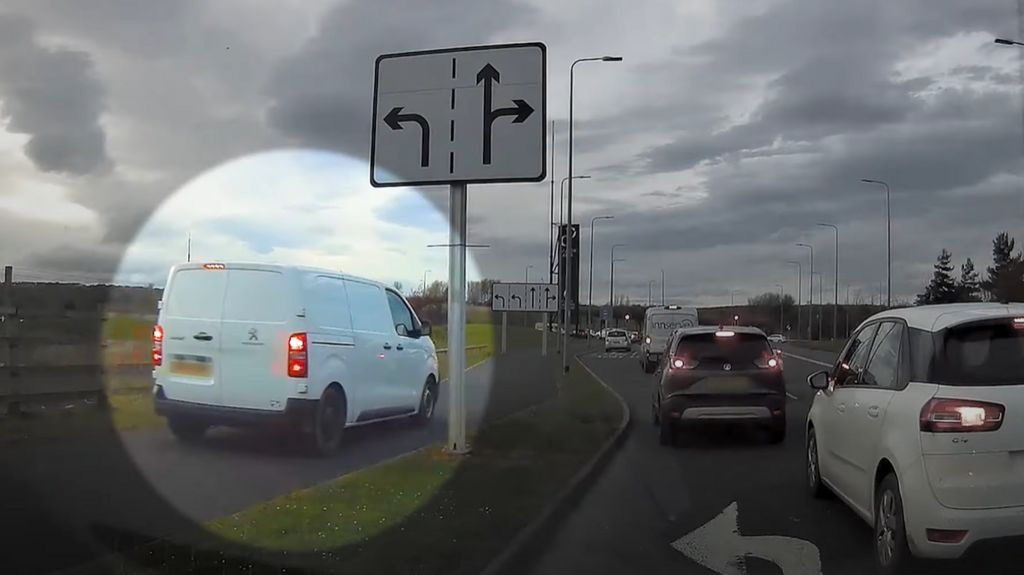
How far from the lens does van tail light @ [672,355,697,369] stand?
13.0m

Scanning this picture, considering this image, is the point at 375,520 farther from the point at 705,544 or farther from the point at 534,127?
the point at 534,127

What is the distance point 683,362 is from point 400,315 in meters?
3.92

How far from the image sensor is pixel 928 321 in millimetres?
Answer: 6125

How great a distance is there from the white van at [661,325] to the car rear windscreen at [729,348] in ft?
77.2

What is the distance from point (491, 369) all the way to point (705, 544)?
24.1m

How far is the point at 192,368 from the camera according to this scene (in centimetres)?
954

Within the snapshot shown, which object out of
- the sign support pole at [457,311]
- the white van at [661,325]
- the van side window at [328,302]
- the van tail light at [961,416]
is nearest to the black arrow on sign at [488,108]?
the sign support pole at [457,311]

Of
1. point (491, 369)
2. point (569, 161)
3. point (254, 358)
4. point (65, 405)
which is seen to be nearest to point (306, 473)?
point (254, 358)

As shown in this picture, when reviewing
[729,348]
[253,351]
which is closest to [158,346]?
[253,351]

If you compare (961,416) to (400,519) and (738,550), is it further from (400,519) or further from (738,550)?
(400,519)

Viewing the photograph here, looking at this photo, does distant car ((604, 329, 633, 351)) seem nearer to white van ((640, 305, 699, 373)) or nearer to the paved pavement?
white van ((640, 305, 699, 373))

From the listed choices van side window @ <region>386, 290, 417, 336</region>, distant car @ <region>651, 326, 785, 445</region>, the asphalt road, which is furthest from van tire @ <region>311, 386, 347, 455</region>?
distant car @ <region>651, 326, 785, 445</region>

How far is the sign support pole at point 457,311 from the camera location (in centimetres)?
1041

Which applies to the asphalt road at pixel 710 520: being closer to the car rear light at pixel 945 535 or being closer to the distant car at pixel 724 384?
the car rear light at pixel 945 535
